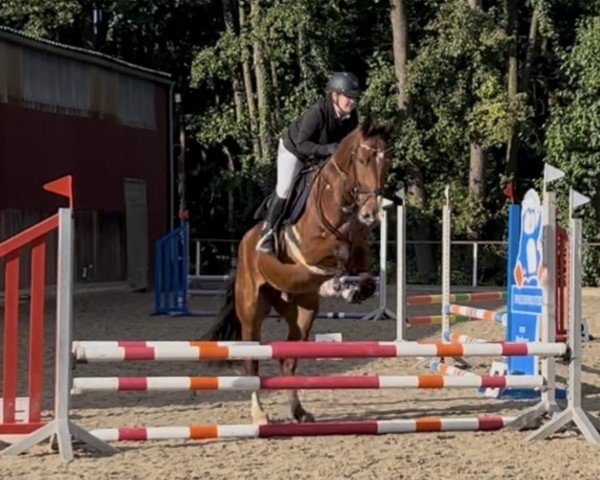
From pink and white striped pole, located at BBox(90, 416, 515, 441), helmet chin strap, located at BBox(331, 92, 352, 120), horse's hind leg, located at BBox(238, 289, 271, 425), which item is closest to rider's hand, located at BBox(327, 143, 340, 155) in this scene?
helmet chin strap, located at BBox(331, 92, 352, 120)

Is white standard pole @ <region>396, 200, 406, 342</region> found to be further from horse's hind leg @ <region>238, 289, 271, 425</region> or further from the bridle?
the bridle

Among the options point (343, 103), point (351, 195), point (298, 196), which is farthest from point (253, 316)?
point (343, 103)

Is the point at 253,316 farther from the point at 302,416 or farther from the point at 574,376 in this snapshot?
the point at 574,376

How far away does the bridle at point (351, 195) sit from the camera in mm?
6012

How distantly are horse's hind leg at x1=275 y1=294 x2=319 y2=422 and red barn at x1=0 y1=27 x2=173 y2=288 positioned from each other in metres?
12.2

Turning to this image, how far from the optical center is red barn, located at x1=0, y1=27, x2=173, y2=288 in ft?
61.7

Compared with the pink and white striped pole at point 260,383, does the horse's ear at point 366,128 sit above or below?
above

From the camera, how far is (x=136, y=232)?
22625 mm

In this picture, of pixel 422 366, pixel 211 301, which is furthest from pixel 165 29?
pixel 422 366

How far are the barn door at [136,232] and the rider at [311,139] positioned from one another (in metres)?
15.6

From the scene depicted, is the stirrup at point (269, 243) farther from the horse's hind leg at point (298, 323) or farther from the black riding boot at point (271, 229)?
the horse's hind leg at point (298, 323)

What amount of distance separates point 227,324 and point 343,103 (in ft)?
6.07

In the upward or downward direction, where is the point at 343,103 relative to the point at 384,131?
upward

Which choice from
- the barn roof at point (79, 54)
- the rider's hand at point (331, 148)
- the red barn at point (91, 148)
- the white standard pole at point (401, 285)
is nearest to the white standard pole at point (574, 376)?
the rider's hand at point (331, 148)
